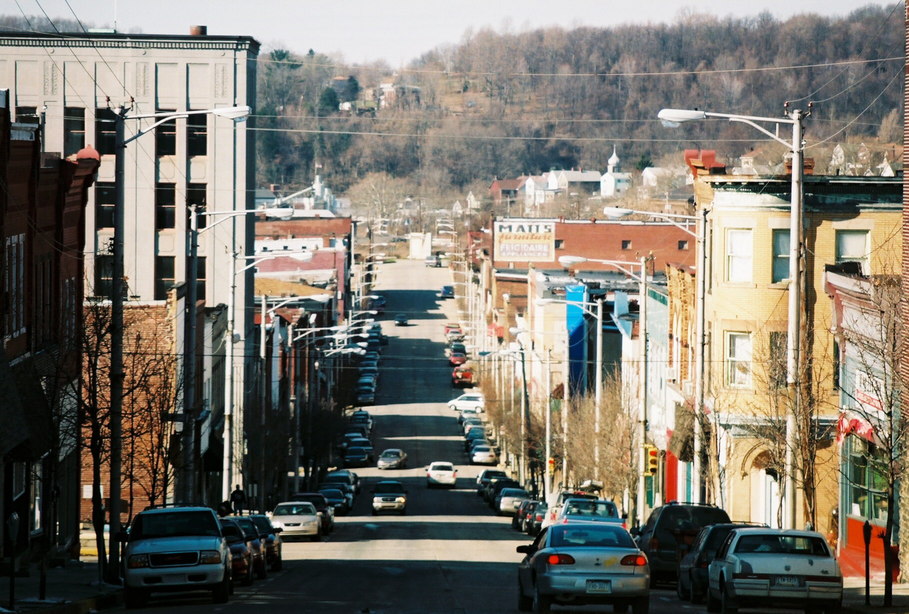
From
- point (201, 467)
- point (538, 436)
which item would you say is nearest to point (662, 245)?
point (538, 436)

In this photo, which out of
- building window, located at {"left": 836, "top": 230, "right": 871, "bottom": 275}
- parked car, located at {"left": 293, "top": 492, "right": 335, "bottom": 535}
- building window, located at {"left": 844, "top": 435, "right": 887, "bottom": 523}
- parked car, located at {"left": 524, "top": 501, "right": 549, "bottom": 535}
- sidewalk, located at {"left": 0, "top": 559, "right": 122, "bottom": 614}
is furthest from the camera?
parked car, located at {"left": 293, "top": 492, "right": 335, "bottom": 535}

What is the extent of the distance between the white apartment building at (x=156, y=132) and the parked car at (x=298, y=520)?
772 inches

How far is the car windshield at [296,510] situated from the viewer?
5178 cm

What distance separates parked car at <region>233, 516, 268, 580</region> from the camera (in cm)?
3328

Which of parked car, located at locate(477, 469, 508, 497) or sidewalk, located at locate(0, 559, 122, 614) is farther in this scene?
parked car, located at locate(477, 469, 508, 497)

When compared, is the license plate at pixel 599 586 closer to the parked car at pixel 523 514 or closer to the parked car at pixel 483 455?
the parked car at pixel 523 514

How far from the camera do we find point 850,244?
46.5 metres

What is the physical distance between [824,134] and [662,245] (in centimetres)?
4298

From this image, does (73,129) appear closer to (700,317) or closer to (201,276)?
(201,276)

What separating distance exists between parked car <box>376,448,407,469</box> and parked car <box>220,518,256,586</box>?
6689 centimetres

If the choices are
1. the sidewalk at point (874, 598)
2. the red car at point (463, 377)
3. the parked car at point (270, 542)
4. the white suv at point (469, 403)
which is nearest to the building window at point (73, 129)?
the parked car at point (270, 542)

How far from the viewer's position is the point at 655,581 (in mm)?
34906

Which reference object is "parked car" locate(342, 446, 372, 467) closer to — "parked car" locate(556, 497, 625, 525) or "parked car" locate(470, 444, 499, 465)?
"parked car" locate(470, 444, 499, 465)

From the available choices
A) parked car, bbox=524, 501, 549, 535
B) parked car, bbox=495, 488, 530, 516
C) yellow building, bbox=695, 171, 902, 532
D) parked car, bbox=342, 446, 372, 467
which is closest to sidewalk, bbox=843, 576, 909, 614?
yellow building, bbox=695, 171, 902, 532
